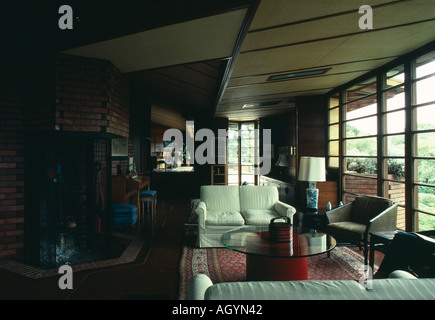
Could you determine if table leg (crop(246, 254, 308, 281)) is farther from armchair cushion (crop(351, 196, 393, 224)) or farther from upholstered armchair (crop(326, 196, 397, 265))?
armchair cushion (crop(351, 196, 393, 224))

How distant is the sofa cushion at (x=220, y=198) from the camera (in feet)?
15.2

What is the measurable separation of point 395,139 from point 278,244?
270 cm

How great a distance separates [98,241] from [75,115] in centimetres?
206

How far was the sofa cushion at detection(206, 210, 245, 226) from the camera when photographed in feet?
13.1

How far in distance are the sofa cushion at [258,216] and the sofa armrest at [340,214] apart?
2.64 feet

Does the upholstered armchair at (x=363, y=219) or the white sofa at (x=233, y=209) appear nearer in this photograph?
the upholstered armchair at (x=363, y=219)

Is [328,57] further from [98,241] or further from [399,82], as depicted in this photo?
[98,241]

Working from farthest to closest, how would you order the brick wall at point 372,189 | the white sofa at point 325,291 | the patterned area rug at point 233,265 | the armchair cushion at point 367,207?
the brick wall at point 372,189 → the armchair cushion at point 367,207 → the patterned area rug at point 233,265 → the white sofa at point 325,291

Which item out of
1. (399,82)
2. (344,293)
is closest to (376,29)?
(399,82)

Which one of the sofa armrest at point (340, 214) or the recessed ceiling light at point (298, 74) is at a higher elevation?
the recessed ceiling light at point (298, 74)

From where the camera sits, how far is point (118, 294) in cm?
263

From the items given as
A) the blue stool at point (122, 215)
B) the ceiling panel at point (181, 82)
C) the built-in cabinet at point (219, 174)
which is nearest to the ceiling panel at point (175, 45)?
Result: the ceiling panel at point (181, 82)

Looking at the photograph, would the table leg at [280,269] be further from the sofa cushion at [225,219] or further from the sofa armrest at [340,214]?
the sofa armrest at [340,214]

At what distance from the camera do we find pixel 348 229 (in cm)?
357
